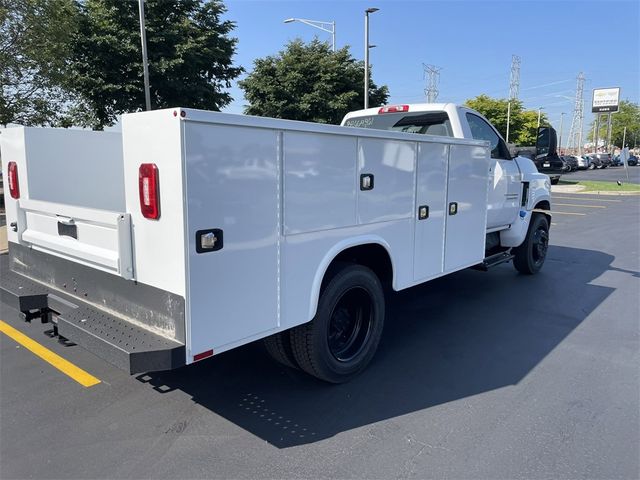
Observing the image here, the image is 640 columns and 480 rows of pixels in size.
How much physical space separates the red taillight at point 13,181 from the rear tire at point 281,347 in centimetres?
230

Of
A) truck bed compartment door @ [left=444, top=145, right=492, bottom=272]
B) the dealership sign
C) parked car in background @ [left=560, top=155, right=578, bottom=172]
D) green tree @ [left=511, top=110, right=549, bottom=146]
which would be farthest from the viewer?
the dealership sign

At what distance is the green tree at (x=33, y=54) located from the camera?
16.8m

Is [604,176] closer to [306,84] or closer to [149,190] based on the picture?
[306,84]

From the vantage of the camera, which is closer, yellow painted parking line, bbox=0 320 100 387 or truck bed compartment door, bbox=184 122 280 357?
truck bed compartment door, bbox=184 122 280 357

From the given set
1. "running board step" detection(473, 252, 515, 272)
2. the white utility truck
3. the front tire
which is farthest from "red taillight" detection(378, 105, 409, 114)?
the front tire

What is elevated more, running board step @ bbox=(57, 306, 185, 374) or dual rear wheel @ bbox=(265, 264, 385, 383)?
running board step @ bbox=(57, 306, 185, 374)

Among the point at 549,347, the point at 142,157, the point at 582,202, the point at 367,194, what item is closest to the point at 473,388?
Answer: the point at 549,347

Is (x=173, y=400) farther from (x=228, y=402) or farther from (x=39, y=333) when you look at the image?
(x=39, y=333)

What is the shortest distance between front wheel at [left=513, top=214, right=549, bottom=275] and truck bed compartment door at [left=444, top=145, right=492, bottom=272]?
2.05 m

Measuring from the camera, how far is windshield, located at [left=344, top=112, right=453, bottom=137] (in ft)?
17.7

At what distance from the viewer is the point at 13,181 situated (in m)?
3.83

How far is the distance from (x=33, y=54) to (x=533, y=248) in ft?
58.9

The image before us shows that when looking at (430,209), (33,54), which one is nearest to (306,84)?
(33,54)

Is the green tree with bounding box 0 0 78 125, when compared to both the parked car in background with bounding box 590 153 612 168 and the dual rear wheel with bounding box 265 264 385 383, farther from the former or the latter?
the parked car in background with bounding box 590 153 612 168
